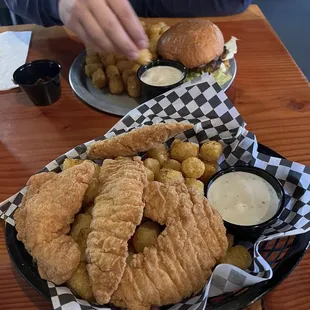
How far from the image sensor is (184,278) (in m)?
0.93

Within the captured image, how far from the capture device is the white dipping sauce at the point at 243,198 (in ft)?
3.67

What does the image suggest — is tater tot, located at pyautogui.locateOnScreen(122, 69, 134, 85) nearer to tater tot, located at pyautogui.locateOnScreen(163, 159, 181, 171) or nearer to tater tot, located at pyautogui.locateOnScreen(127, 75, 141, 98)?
tater tot, located at pyautogui.locateOnScreen(127, 75, 141, 98)

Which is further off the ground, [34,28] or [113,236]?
[113,236]

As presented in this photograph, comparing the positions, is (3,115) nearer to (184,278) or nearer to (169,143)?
(169,143)

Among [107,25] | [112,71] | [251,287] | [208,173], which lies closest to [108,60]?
[112,71]

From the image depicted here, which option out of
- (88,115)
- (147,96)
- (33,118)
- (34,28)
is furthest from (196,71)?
(34,28)

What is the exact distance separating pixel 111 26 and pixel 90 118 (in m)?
0.41

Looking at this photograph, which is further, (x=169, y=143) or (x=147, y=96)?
(x=147, y=96)

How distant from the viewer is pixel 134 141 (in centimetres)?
123

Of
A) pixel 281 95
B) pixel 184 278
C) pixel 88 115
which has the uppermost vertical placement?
pixel 184 278

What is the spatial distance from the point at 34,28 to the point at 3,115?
0.67 meters

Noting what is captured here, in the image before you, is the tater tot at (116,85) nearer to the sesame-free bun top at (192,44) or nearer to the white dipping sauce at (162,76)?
the white dipping sauce at (162,76)

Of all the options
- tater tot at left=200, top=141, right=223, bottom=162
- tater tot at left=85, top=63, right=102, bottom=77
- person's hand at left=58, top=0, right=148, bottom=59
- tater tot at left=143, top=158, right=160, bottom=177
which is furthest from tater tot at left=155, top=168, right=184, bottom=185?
tater tot at left=85, top=63, right=102, bottom=77

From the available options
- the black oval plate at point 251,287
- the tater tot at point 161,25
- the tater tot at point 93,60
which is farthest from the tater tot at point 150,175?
the tater tot at point 161,25
